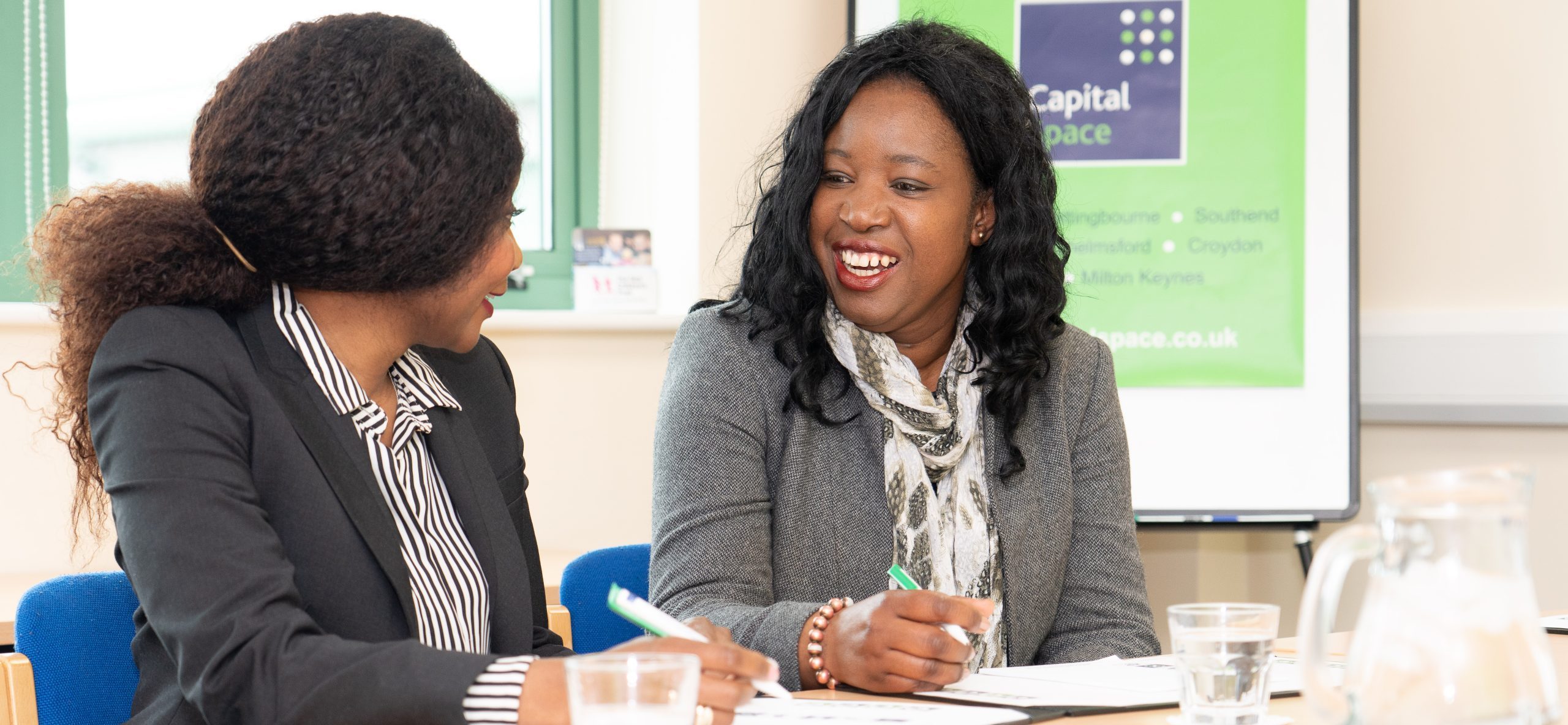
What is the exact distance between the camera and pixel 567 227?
324 cm

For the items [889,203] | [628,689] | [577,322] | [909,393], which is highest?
[889,203]

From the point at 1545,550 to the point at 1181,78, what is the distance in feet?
3.95

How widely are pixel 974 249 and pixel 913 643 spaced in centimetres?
85

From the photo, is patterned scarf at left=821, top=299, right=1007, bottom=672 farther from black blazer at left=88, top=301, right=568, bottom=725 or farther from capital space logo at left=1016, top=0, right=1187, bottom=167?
capital space logo at left=1016, top=0, right=1187, bottom=167

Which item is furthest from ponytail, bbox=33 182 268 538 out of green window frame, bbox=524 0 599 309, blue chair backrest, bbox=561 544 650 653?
green window frame, bbox=524 0 599 309

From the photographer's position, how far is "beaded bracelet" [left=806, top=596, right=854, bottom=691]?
133 cm

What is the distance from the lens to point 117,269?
1.22 meters

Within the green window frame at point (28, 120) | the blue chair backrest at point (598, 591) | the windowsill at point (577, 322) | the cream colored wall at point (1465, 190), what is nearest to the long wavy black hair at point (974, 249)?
the blue chair backrest at point (598, 591)

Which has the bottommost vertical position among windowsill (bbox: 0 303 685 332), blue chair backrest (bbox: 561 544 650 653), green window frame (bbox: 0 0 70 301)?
blue chair backrest (bbox: 561 544 650 653)

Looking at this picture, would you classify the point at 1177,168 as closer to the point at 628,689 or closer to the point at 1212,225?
the point at 1212,225

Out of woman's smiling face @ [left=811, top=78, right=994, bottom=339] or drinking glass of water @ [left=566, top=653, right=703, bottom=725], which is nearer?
drinking glass of water @ [left=566, top=653, right=703, bottom=725]

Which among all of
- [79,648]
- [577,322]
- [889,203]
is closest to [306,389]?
[79,648]

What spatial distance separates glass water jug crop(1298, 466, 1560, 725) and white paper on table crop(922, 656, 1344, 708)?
12.3 inches

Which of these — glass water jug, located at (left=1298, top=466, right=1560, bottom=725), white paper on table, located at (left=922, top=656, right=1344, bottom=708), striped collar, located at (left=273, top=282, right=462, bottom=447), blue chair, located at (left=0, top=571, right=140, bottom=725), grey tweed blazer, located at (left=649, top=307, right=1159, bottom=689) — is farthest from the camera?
grey tweed blazer, located at (left=649, top=307, right=1159, bottom=689)
